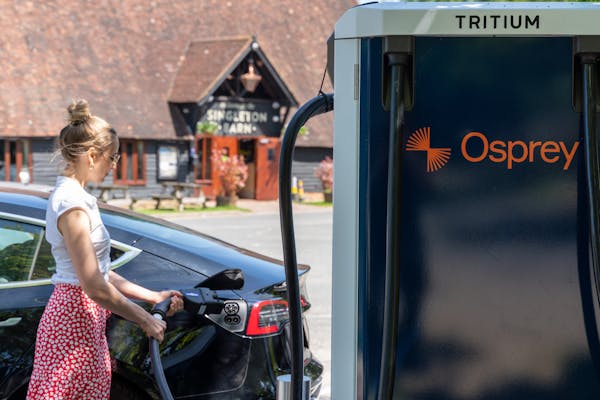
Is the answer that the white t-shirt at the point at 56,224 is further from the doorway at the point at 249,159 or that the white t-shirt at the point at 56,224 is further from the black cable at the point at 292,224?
the doorway at the point at 249,159

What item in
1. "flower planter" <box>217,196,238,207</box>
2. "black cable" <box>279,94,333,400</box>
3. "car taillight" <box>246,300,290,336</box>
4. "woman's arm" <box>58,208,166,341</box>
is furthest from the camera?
"flower planter" <box>217,196,238,207</box>

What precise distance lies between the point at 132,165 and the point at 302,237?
496 inches

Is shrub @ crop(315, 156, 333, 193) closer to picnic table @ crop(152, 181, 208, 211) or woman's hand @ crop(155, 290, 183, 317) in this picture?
picnic table @ crop(152, 181, 208, 211)

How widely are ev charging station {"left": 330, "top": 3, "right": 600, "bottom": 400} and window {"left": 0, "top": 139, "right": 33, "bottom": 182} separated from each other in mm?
26350

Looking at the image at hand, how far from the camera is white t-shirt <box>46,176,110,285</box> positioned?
3.35m

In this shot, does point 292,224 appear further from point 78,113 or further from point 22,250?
point 22,250

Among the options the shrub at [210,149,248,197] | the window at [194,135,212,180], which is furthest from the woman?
the window at [194,135,212,180]

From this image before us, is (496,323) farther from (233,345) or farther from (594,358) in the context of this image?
(233,345)

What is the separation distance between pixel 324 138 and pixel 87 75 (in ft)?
31.9

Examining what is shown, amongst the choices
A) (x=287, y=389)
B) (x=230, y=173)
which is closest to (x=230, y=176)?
(x=230, y=173)

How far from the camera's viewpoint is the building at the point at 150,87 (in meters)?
28.2

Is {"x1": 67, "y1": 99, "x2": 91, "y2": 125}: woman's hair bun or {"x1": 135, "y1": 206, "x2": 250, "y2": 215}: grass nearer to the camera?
{"x1": 67, "y1": 99, "x2": 91, "y2": 125}: woman's hair bun

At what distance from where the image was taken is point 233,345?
150 inches

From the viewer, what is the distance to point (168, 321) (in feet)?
12.4
